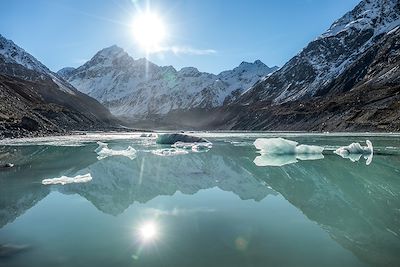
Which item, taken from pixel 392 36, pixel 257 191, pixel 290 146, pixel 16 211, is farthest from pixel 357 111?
pixel 16 211

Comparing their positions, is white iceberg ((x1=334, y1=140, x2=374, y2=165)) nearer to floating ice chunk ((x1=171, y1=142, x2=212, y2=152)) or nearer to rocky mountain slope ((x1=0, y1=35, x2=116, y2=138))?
floating ice chunk ((x1=171, y1=142, x2=212, y2=152))

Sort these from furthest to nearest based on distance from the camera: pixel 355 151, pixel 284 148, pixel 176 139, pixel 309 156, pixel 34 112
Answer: pixel 34 112 → pixel 176 139 → pixel 355 151 → pixel 284 148 → pixel 309 156

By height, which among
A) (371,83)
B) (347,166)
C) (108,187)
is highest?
(371,83)

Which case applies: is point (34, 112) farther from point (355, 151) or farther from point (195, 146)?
point (355, 151)

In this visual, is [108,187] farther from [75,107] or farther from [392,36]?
[392,36]

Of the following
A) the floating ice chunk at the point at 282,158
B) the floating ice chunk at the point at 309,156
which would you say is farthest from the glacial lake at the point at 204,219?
the floating ice chunk at the point at 309,156

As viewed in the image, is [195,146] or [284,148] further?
[195,146]

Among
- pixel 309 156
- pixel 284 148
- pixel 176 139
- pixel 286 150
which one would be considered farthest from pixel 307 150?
pixel 176 139
